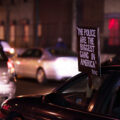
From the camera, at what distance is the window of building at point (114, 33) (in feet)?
88.0

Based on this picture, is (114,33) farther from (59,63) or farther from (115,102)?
(115,102)

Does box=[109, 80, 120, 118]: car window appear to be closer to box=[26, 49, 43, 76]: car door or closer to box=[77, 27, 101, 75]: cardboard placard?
box=[77, 27, 101, 75]: cardboard placard

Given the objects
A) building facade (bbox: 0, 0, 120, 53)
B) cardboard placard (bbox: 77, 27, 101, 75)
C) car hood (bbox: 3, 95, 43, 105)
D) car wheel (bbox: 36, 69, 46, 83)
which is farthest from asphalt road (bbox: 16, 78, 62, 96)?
building facade (bbox: 0, 0, 120, 53)

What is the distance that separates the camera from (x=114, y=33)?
27.1 m

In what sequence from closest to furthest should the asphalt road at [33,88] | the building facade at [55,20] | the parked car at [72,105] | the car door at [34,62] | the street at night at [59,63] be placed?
the parked car at [72,105] < the street at night at [59,63] < the asphalt road at [33,88] < the car door at [34,62] < the building facade at [55,20]

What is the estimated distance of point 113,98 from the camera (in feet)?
15.6

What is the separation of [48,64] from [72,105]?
10.7 metres

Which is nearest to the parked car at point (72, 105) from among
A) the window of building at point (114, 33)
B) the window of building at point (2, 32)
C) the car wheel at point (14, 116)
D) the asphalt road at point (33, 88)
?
the car wheel at point (14, 116)

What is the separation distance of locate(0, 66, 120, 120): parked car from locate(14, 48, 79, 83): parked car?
31.1ft

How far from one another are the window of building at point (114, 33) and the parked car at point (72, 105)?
839 inches

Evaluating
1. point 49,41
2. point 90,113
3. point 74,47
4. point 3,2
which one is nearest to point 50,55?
point 74,47

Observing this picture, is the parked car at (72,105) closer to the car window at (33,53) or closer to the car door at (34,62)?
the car door at (34,62)

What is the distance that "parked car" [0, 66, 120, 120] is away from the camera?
4.54m

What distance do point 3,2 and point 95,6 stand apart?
14562 mm
